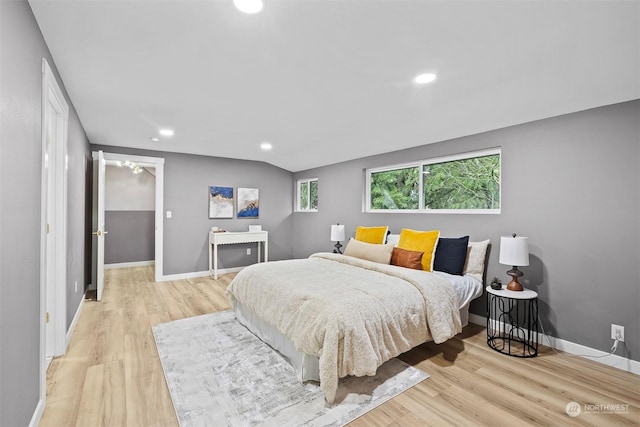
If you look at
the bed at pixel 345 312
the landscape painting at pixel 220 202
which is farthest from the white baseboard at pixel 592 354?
the landscape painting at pixel 220 202

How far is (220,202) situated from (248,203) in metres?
0.55

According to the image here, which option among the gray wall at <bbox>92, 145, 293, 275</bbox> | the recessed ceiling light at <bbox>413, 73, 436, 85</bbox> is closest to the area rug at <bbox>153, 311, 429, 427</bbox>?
the recessed ceiling light at <bbox>413, 73, 436, 85</bbox>

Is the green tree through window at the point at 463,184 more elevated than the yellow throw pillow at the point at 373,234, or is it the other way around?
the green tree through window at the point at 463,184

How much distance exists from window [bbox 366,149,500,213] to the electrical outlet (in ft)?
4.35

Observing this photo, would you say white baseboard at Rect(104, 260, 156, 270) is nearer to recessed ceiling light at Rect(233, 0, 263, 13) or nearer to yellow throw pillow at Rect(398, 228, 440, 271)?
yellow throw pillow at Rect(398, 228, 440, 271)

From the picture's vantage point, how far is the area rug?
1.75m

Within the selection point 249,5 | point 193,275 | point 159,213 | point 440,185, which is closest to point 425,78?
point 249,5

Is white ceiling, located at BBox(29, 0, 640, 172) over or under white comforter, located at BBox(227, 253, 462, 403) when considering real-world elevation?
over

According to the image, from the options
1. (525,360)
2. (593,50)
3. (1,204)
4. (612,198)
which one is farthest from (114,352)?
(612,198)

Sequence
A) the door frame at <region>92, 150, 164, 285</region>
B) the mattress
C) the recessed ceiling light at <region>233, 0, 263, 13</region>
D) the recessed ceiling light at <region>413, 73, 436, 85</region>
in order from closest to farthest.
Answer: the recessed ceiling light at <region>233, 0, 263, 13</region>, the mattress, the recessed ceiling light at <region>413, 73, 436, 85</region>, the door frame at <region>92, 150, 164, 285</region>

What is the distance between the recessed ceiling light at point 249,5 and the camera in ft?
4.89

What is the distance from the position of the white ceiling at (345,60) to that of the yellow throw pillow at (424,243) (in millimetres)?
1216

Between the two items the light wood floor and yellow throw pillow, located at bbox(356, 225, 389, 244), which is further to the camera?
yellow throw pillow, located at bbox(356, 225, 389, 244)

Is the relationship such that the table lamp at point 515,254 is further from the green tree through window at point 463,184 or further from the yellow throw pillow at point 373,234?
the yellow throw pillow at point 373,234
